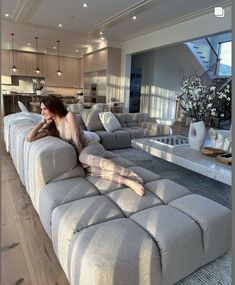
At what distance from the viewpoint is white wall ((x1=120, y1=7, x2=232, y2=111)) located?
5.03m

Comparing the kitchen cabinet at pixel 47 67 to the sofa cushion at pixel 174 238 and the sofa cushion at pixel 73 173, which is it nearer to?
the sofa cushion at pixel 73 173

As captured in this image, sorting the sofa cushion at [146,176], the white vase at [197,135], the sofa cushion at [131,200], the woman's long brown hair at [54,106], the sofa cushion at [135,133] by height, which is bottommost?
the sofa cushion at [131,200]

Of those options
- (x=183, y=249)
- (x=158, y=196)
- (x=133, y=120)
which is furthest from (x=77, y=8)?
(x=183, y=249)

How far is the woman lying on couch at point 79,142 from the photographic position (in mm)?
1838

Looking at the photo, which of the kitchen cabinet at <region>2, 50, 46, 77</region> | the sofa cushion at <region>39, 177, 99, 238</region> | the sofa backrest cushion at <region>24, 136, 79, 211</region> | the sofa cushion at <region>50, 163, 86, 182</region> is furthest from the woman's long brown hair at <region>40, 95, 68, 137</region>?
the kitchen cabinet at <region>2, 50, 46, 77</region>

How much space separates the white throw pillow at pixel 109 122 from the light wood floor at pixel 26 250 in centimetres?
237

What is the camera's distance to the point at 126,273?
109 centimetres

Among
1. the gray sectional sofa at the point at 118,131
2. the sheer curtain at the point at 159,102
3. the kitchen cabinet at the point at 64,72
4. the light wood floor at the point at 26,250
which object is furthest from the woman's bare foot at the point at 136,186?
the kitchen cabinet at the point at 64,72

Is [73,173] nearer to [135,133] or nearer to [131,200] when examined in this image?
[131,200]

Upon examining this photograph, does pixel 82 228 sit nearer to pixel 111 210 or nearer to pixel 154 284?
pixel 111 210

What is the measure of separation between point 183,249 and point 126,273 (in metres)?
0.39

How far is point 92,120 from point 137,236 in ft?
11.3

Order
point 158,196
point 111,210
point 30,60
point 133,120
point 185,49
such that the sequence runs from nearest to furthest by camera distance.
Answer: point 111,210 → point 158,196 → point 133,120 → point 185,49 → point 30,60

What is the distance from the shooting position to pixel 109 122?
14.9 feet
